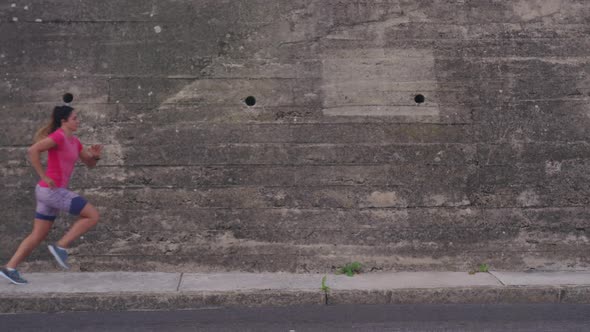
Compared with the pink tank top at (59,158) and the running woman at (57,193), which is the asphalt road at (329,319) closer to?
the running woman at (57,193)

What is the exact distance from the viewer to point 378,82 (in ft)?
22.3

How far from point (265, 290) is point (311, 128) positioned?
1.87 meters

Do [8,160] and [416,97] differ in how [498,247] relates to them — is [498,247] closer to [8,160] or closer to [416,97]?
[416,97]

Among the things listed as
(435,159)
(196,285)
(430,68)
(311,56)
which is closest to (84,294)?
(196,285)

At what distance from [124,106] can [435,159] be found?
11.1 feet

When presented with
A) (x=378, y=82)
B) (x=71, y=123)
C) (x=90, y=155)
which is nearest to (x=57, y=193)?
(x=90, y=155)

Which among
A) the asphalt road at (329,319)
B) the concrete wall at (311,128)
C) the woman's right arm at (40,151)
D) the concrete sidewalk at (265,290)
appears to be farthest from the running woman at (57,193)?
the concrete wall at (311,128)

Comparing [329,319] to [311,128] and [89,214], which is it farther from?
[89,214]

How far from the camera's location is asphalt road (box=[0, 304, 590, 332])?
5027mm

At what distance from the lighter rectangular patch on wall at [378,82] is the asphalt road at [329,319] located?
2189mm

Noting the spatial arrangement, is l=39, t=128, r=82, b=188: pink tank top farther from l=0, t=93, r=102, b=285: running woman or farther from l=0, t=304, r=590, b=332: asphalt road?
l=0, t=304, r=590, b=332: asphalt road

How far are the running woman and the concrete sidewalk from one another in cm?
37

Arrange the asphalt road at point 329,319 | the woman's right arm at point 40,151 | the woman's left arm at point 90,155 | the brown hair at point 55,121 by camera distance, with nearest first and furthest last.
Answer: the asphalt road at point 329,319 < the woman's right arm at point 40,151 < the brown hair at point 55,121 < the woman's left arm at point 90,155

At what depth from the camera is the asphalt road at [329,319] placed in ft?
16.5
